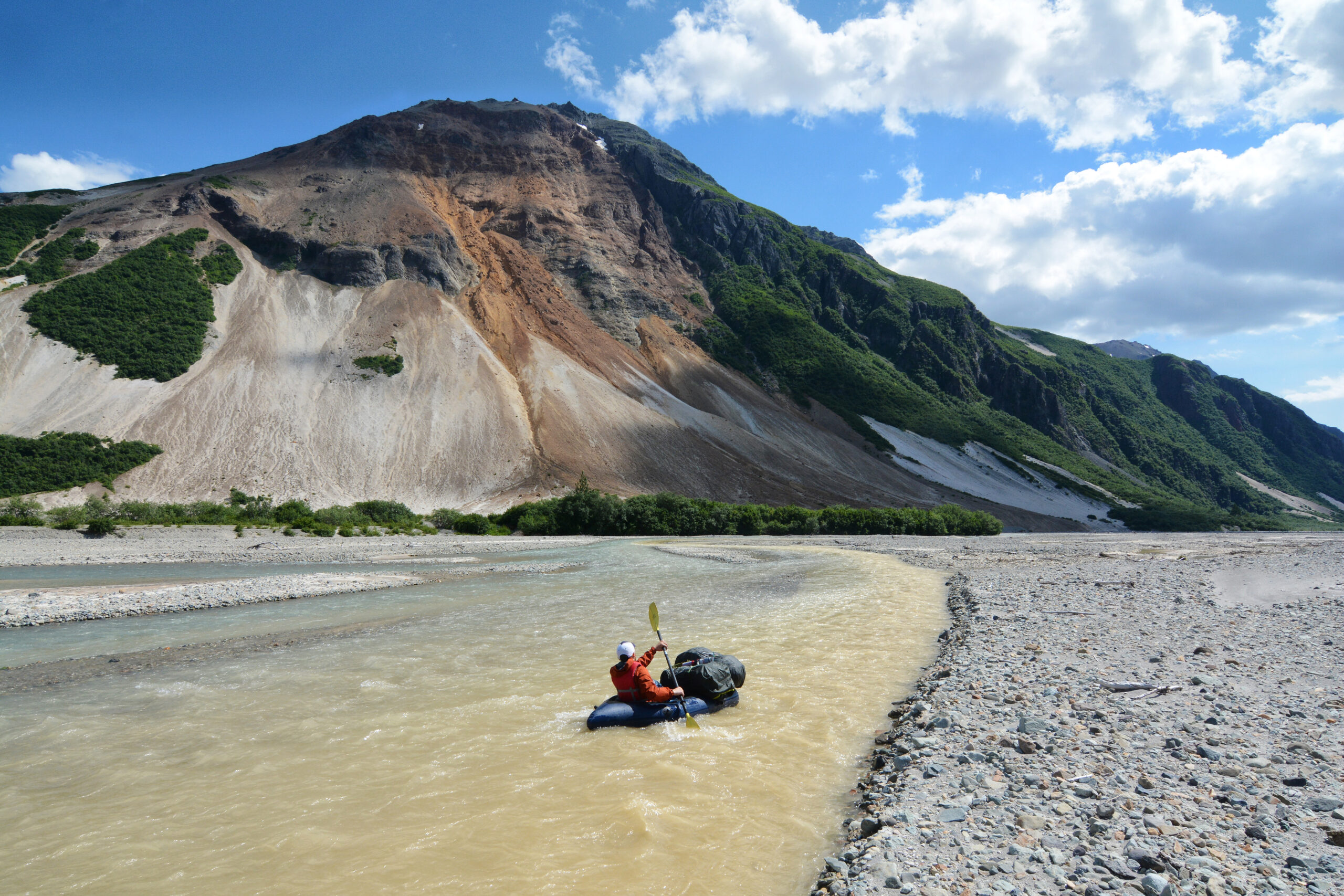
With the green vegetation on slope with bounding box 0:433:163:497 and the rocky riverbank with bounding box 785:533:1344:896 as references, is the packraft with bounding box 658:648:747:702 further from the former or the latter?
the green vegetation on slope with bounding box 0:433:163:497

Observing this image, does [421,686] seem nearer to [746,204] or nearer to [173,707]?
[173,707]

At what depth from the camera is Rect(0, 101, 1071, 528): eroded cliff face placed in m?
63.0

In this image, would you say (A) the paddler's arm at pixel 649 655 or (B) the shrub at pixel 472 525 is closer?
(A) the paddler's arm at pixel 649 655

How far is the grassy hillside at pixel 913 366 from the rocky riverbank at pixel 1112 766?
3437 inches

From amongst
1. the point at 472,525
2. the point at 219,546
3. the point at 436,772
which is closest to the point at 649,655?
the point at 436,772

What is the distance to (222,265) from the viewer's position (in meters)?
81.2

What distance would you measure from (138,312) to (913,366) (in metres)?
123

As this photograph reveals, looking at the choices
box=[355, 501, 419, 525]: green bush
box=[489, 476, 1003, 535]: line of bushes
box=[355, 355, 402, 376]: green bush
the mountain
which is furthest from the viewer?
box=[355, 355, 402, 376]: green bush

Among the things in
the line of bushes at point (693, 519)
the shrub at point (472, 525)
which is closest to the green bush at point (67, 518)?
the shrub at point (472, 525)

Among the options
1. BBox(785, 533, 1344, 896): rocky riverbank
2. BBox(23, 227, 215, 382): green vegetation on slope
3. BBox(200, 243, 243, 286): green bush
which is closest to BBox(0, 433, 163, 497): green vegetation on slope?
BBox(23, 227, 215, 382): green vegetation on slope

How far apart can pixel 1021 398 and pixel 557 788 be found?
495 ft

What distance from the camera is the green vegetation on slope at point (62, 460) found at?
52438 mm

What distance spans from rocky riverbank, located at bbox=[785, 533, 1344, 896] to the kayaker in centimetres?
302

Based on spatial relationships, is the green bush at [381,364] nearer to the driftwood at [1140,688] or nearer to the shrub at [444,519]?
the shrub at [444,519]
